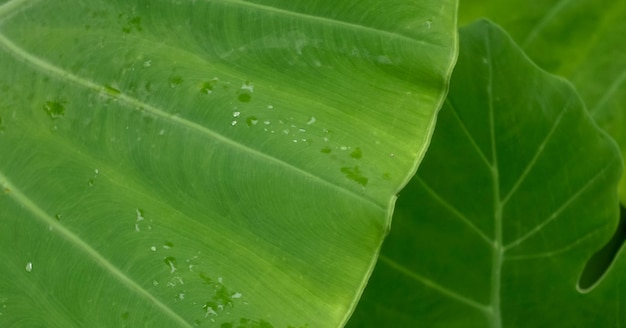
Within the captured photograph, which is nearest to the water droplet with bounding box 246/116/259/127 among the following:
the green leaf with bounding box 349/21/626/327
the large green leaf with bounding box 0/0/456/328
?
the large green leaf with bounding box 0/0/456/328

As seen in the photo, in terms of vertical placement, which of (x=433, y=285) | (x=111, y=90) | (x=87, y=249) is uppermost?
(x=111, y=90)

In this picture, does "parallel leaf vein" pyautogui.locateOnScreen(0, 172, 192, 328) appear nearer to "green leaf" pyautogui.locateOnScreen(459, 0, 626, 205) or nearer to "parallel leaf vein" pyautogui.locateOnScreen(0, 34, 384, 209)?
"parallel leaf vein" pyautogui.locateOnScreen(0, 34, 384, 209)

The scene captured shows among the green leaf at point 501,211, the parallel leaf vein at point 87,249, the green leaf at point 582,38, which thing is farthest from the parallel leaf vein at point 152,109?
the green leaf at point 582,38

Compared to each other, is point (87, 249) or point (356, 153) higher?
point (356, 153)

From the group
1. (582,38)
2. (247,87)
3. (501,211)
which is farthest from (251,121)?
(582,38)

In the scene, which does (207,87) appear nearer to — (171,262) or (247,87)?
(247,87)
